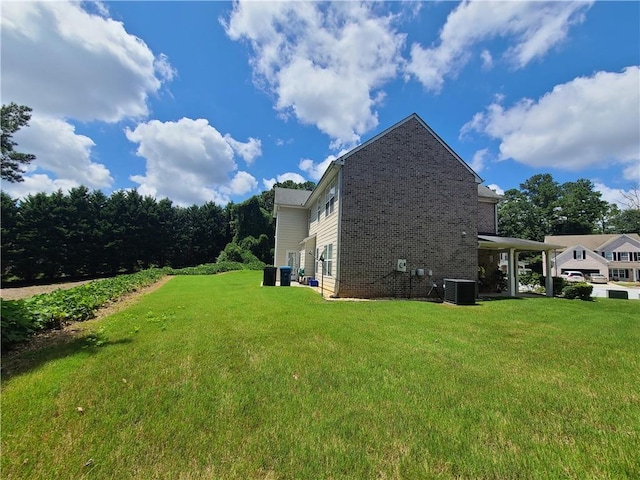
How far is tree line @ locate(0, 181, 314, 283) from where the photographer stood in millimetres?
33156

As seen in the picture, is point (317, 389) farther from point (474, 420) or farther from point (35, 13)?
point (35, 13)

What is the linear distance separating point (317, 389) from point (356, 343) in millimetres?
2086

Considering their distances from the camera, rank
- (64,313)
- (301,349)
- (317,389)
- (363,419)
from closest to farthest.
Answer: (363,419) → (317,389) → (301,349) → (64,313)

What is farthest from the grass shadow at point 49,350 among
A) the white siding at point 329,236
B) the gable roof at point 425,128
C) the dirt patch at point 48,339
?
the gable roof at point 425,128

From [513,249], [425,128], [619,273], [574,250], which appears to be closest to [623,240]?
[619,273]

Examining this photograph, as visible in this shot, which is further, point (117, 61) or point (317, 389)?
point (117, 61)

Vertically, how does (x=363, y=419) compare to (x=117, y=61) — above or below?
below

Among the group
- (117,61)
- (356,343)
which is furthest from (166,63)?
(356,343)

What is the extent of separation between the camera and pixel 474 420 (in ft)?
9.68

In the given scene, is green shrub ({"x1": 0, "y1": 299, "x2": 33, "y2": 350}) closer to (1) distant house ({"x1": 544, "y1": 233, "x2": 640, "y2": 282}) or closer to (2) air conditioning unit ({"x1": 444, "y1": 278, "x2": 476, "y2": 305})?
(2) air conditioning unit ({"x1": 444, "y1": 278, "x2": 476, "y2": 305})

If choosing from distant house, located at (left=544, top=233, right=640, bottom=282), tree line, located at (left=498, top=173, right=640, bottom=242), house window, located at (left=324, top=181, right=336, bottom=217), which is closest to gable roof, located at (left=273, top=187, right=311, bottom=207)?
house window, located at (left=324, top=181, right=336, bottom=217)

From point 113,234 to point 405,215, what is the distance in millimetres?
40640

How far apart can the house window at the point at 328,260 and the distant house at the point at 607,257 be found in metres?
40.8

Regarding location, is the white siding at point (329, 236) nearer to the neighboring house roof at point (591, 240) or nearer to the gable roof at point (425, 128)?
the gable roof at point (425, 128)
